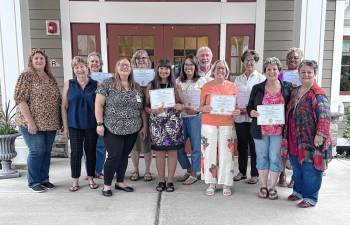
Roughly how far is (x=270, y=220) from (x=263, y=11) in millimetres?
3076

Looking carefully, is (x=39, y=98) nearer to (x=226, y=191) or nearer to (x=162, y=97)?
(x=162, y=97)

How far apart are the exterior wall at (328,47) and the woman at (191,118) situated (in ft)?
8.36

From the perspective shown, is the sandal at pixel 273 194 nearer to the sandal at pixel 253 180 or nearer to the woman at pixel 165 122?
the sandal at pixel 253 180

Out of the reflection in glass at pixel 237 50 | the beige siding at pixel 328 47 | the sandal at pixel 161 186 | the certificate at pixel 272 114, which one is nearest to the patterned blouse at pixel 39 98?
the sandal at pixel 161 186

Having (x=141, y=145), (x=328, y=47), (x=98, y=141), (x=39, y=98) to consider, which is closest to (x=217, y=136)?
(x=141, y=145)

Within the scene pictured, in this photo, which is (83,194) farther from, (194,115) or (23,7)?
(23,7)

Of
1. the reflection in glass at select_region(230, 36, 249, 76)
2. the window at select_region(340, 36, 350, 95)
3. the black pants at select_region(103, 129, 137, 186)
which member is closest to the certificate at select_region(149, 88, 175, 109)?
the black pants at select_region(103, 129, 137, 186)

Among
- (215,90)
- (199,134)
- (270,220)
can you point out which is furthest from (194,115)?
(270,220)

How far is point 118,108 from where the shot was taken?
10.9 ft

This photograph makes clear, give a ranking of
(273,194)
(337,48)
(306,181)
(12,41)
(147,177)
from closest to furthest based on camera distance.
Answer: (306,181)
(273,194)
(147,177)
(12,41)
(337,48)

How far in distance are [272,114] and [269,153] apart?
0.42 meters

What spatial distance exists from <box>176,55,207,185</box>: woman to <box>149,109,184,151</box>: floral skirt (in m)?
0.21

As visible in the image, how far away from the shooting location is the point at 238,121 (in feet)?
12.5

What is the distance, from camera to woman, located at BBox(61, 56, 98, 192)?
11.3 feet
